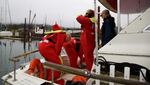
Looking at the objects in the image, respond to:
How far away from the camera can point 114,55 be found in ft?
15.5

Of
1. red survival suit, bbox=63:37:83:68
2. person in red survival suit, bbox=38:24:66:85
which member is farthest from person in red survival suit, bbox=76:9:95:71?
red survival suit, bbox=63:37:83:68

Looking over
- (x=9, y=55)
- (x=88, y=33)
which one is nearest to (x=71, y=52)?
(x=88, y=33)

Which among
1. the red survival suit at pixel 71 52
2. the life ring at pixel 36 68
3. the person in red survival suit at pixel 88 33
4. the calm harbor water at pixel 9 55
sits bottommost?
the calm harbor water at pixel 9 55

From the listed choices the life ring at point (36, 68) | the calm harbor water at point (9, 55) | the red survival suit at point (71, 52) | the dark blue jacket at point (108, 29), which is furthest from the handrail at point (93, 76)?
the calm harbor water at point (9, 55)

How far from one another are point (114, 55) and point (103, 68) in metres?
0.36

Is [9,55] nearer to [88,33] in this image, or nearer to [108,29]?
[88,33]

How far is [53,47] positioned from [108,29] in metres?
1.55

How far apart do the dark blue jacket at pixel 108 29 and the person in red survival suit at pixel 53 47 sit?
1.23m

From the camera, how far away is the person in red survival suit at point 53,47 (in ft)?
23.5

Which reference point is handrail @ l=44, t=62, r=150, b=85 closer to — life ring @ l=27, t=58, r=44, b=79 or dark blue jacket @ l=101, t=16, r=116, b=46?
dark blue jacket @ l=101, t=16, r=116, b=46

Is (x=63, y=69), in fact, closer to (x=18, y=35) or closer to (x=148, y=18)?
(x=148, y=18)

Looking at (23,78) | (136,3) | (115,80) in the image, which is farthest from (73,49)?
(115,80)

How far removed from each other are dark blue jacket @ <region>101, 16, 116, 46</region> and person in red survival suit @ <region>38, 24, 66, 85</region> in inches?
48.6

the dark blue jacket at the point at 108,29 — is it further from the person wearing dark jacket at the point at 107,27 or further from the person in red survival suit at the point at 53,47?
the person in red survival suit at the point at 53,47
